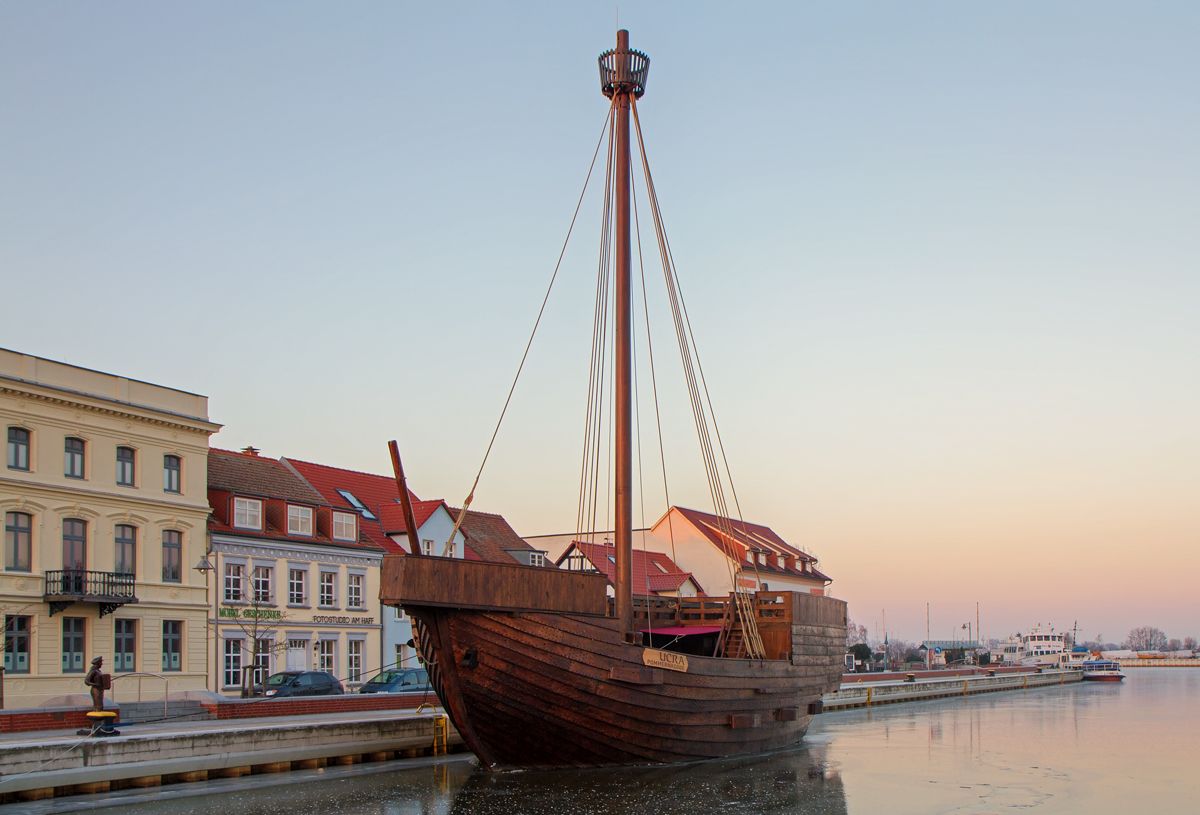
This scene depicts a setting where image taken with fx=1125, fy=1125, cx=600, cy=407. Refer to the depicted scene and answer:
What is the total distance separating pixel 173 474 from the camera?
36250mm

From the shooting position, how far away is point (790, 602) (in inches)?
1019

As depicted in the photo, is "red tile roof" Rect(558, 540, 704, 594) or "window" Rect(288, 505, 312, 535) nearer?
"window" Rect(288, 505, 312, 535)

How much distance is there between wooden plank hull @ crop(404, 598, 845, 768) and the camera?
1906 cm

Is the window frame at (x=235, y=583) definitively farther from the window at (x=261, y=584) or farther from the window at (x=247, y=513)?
the window at (x=247, y=513)

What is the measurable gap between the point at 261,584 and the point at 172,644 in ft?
13.8

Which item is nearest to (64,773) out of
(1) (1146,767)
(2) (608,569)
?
(1) (1146,767)

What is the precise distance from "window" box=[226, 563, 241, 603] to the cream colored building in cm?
112

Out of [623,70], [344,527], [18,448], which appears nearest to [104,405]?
[18,448]

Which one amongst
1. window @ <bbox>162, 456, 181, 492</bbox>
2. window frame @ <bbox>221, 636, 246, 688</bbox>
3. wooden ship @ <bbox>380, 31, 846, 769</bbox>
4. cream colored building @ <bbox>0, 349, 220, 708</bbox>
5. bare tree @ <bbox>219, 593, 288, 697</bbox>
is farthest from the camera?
bare tree @ <bbox>219, 593, 288, 697</bbox>

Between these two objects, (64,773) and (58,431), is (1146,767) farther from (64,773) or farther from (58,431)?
(58,431)

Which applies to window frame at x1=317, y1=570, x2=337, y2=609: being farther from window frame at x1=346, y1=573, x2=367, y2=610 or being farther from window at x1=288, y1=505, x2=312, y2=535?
window at x1=288, y1=505, x2=312, y2=535

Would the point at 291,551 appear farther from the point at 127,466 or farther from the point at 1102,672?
the point at 1102,672

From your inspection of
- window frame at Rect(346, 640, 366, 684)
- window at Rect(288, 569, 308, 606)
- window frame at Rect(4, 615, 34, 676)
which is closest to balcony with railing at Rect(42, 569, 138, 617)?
window frame at Rect(4, 615, 34, 676)

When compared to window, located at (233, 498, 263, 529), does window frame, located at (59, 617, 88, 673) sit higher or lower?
lower
